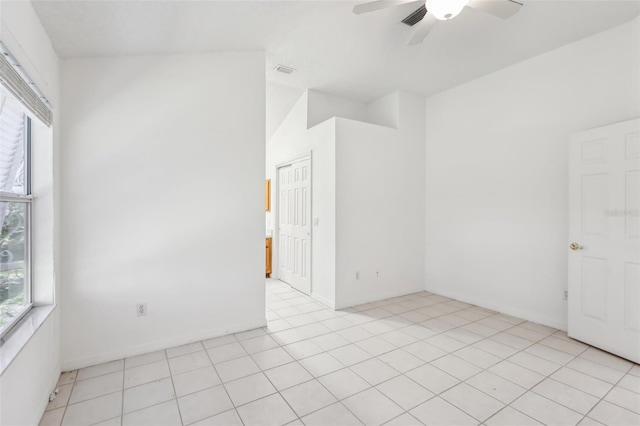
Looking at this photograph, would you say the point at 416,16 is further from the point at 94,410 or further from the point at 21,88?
the point at 94,410

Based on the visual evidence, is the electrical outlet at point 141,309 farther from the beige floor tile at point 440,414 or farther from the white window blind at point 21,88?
the beige floor tile at point 440,414

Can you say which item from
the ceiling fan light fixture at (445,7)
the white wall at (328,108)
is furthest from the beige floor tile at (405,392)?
the white wall at (328,108)

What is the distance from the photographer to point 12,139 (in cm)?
182

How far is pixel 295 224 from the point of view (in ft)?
15.6

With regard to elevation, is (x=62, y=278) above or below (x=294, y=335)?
above

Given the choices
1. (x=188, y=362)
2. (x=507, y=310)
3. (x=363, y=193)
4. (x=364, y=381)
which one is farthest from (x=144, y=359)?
(x=507, y=310)

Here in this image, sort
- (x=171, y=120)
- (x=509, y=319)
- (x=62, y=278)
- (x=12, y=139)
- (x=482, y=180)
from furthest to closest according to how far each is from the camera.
Answer: (x=482, y=180), (x=509, y=319), (x=171, y=120), (x=62, y=278), (x=12, y=139)

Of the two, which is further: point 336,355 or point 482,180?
point 482,180

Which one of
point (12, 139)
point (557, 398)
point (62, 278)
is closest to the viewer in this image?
point (12, 139)

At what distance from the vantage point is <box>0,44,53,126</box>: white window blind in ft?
4.77

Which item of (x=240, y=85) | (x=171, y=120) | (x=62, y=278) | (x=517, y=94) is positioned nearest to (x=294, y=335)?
(x=62, y=278)

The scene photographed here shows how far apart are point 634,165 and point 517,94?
1.46 m

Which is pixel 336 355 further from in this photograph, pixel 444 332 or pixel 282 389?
pixel 444 332

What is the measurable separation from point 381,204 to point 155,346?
3.11 meters
